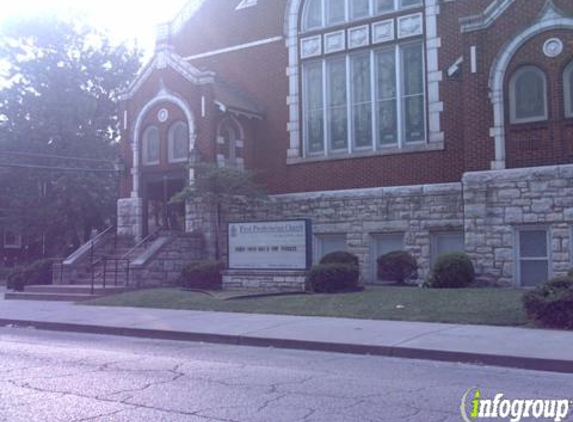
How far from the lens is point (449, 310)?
13.9 metres

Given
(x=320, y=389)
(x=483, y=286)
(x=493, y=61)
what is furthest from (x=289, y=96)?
(x=320, y=389)

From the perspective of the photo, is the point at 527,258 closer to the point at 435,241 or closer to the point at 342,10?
the point at 435,241

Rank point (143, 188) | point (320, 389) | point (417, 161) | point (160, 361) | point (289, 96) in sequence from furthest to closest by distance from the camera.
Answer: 1. point (143, 188)
2. point (289, 96)
3. point (417, 161)
4. point (160, 361)
5. point (320, 389)

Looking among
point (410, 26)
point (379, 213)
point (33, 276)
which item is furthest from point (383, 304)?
point (33, 276)

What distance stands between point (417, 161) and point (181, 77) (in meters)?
8.58

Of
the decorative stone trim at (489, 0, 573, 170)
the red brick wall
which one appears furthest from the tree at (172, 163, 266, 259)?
the decorative stone trim at (489, 0, 573, 170)

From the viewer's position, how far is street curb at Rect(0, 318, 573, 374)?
30.5 ft

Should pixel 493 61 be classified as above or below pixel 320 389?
above

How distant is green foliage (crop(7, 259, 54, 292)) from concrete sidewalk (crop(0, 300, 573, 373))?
7039mm

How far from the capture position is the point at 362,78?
73.8 feet

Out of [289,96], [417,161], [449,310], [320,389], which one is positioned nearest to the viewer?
[320,389]

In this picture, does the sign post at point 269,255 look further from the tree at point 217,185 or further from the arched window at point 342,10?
the arched window at point 342,10

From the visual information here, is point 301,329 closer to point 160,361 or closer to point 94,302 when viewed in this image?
point 160,361

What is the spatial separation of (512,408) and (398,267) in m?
12.8
